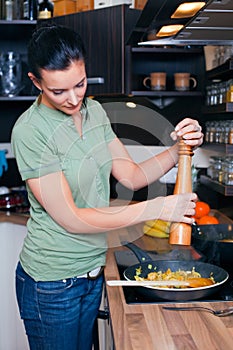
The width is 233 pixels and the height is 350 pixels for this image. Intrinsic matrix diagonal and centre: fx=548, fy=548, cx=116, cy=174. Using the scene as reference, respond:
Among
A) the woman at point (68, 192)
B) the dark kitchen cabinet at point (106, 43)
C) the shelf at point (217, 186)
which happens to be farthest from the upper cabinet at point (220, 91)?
the woman at point (68, 192)

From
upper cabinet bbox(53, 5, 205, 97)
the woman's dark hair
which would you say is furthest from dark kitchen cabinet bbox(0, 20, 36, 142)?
the woman's dark hair

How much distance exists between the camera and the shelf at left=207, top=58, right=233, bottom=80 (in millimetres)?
2076

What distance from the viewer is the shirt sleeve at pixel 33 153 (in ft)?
4.25

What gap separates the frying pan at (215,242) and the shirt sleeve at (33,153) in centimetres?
56

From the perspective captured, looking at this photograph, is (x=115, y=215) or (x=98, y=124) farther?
(x=98, y=124)

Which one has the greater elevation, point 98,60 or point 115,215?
point 98,60

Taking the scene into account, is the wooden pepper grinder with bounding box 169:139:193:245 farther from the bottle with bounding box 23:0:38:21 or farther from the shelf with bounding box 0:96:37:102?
the bottle with bounding box 23:0:38:21

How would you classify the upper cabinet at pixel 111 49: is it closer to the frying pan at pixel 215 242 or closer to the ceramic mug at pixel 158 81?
the ceramic mug at pixel 158 81

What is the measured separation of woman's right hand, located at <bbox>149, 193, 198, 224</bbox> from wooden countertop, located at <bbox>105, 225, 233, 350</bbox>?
20cm

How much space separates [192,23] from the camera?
1.33m

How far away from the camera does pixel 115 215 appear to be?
128 centimetres

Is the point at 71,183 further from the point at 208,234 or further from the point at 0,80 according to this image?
the point at 0,80

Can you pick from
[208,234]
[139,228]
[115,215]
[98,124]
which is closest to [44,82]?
[98,124]

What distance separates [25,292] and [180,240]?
1.52 ft
